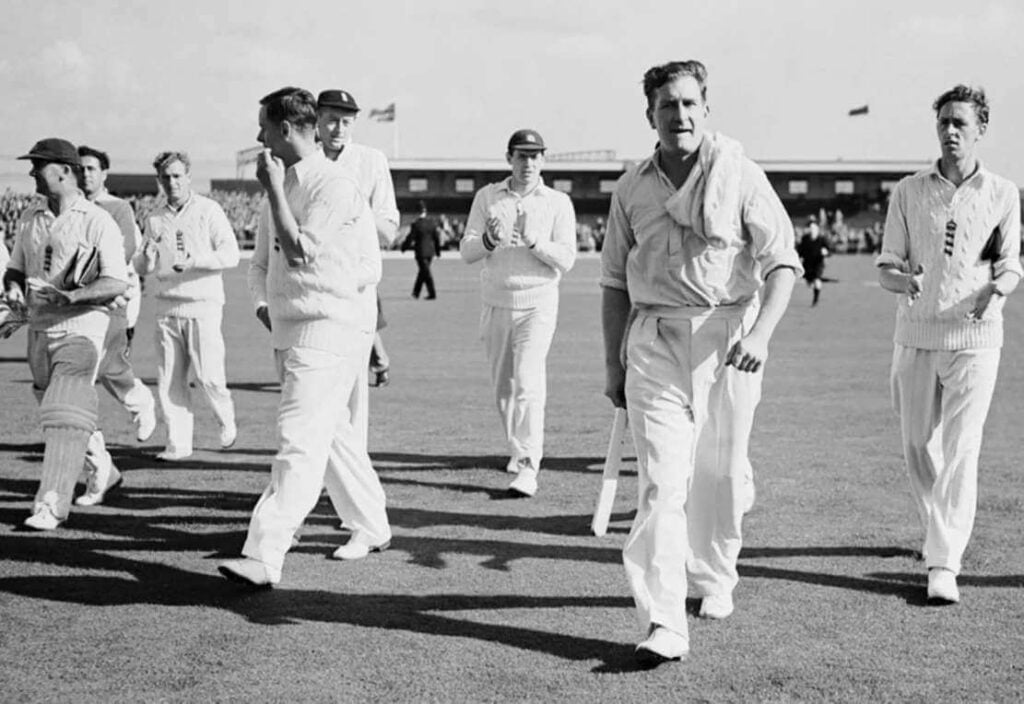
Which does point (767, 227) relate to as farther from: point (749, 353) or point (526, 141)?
point (526, 141)

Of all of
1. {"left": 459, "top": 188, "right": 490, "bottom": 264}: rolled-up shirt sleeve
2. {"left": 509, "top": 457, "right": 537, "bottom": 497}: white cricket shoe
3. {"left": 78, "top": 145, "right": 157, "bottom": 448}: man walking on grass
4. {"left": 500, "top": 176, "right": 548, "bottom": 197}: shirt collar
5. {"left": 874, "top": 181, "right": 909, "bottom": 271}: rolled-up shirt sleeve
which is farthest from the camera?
{"left": 500, "top": 176, "right": 548, "bottom": 197}: shirt collar

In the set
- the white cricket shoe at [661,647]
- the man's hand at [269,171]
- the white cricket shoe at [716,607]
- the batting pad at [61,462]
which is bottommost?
the white cricket shoe at [716,607]

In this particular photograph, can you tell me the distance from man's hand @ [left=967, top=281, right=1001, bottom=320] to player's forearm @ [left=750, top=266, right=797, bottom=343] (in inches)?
52.4

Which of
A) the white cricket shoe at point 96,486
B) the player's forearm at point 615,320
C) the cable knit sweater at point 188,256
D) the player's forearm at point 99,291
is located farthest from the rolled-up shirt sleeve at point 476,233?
the player's forearm at point 615,320

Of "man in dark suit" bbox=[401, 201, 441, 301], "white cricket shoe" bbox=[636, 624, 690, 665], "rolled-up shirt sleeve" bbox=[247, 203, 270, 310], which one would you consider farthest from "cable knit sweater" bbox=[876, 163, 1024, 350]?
"man in dark suit" bbox=[401, 201, 441, 301]

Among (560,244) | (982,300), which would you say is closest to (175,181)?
A: (560,244)

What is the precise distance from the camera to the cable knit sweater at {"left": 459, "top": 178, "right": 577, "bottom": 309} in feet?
28.5

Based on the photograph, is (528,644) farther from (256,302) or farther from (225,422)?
(225,422)

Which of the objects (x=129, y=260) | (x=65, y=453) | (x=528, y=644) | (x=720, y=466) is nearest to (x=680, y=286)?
(x=720, y=466)

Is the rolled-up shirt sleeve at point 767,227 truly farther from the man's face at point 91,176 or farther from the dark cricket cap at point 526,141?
the man's face at point 91,176

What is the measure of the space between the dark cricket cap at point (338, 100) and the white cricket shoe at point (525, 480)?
8.33 ft

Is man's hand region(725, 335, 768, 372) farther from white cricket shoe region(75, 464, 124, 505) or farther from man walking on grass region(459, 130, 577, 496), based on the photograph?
white cricket shoe region(75, 464, 124, 505)

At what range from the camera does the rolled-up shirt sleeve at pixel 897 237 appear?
616cm

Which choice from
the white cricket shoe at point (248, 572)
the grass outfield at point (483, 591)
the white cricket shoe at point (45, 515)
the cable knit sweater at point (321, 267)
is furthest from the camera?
the white cricket shoe at point (45, 515)
